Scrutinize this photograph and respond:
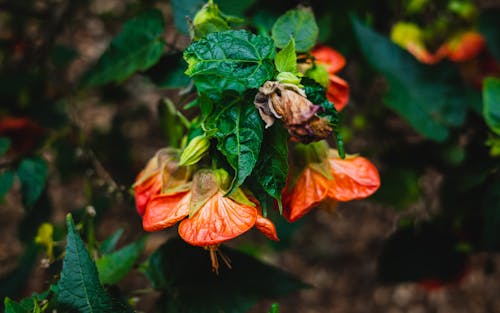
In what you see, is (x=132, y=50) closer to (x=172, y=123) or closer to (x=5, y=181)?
(x=172, y=123)

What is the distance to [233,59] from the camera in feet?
1.79

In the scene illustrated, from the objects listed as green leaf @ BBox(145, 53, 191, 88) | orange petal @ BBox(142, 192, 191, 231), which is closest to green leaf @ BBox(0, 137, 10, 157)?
green leaf @ BBox(145, 53, 191, 88)

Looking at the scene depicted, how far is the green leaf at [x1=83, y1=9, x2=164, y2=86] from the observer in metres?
0.79

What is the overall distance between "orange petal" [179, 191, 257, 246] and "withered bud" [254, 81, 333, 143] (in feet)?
0.32

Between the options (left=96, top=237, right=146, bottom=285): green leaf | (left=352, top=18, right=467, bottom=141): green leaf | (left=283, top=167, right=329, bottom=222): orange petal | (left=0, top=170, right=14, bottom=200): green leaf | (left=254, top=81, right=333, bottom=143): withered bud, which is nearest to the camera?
(left=254, top=81, right=333, bottom=143): withered bud

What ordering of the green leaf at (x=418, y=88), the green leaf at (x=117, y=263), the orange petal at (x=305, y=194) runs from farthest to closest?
the green leaf at (x=418, y=88) < the green leaf at (x=117, y=263) < the orange petal at (x=305, y=194)

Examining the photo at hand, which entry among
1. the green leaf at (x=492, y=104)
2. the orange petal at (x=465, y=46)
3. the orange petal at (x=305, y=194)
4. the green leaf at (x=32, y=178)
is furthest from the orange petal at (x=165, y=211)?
the orange petal at (x=465, y=46)

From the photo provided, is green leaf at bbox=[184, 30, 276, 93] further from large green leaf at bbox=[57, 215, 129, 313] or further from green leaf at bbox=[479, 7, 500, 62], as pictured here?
green leaf at bbox=[479, 7, 500, 62]

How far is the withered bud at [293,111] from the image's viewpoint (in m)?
0.50

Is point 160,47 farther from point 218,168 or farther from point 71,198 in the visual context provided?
point 71,198

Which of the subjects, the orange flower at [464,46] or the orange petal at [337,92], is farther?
the orange flower at [464,46]

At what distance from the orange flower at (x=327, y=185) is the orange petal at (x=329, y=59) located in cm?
15

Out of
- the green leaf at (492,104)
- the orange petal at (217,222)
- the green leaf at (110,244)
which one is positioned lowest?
the green leaf at (110,244)

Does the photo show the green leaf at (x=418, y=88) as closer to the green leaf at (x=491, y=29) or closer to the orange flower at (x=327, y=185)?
the green leaf at (x=491, y=29)
